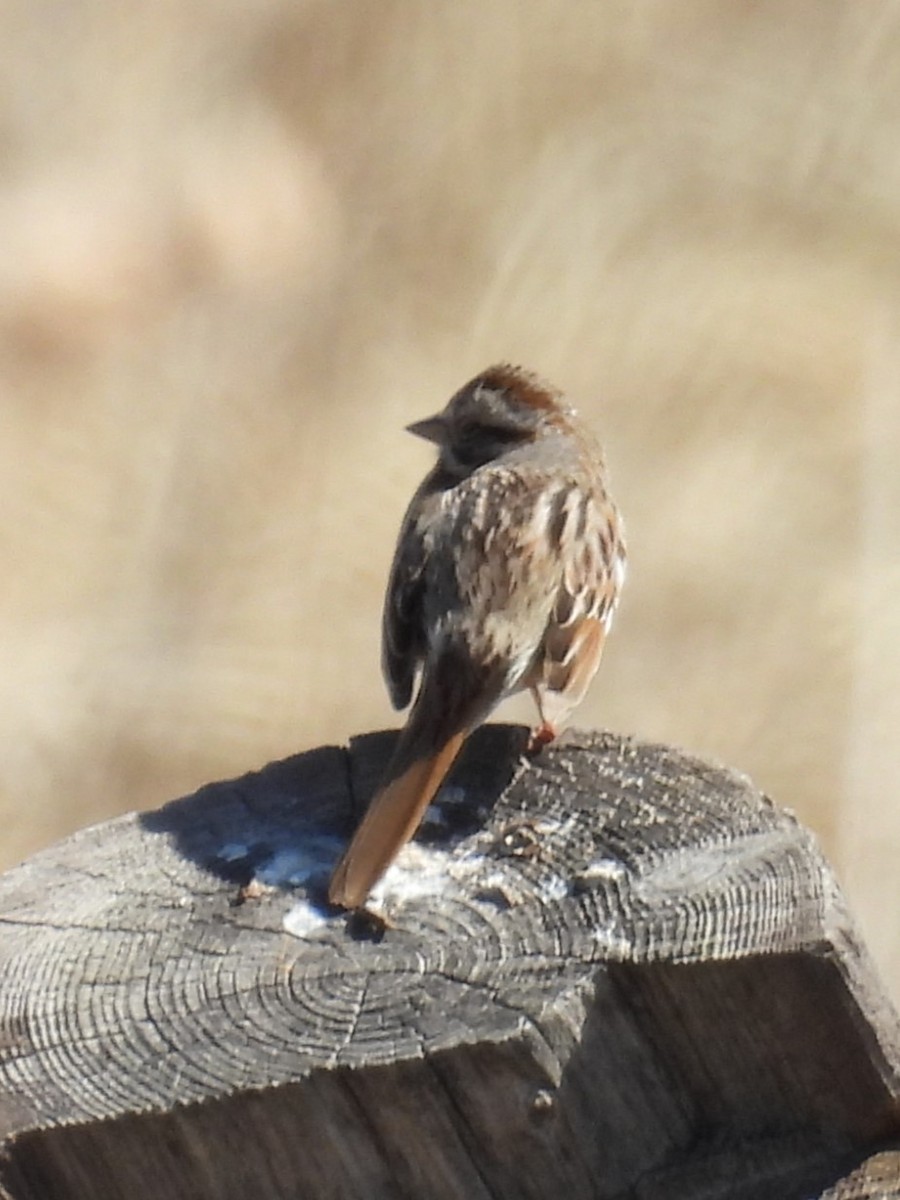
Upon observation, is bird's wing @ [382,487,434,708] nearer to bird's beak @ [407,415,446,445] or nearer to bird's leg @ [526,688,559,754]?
bird's leg @ [526,688,559,754]

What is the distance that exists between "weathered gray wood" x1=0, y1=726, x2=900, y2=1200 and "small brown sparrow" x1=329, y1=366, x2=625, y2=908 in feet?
1.38

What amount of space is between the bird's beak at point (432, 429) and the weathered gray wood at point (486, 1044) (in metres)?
1.66

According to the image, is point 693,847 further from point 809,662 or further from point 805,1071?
point 809,662

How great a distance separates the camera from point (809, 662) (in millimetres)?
5250

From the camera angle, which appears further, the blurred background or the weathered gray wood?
the blurred background

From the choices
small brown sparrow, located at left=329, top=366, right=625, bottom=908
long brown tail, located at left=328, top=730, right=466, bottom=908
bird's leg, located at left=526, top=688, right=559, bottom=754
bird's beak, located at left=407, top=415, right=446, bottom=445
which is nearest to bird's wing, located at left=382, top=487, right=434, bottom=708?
small brown sparrow, located at left=329, top=366, right=625, bottom=908

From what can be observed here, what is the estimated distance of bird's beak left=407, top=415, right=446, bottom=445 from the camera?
4180 millimetres

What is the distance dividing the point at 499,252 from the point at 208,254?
75cm

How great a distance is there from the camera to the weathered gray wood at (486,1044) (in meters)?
2.34

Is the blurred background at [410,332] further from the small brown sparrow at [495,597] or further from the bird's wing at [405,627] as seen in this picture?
the bird's wing at [405,627]

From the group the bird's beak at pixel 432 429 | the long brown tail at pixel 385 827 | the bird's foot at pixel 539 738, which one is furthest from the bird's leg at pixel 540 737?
the bird's beak at pixel 432 429

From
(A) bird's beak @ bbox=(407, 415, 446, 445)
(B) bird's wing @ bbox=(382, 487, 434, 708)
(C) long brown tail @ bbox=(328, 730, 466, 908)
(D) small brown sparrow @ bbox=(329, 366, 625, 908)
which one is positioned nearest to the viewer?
(C) long brown tail @ bbox=(328, 730, 466, 908)

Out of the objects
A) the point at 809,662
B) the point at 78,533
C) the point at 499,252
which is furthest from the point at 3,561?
the point at 809,662

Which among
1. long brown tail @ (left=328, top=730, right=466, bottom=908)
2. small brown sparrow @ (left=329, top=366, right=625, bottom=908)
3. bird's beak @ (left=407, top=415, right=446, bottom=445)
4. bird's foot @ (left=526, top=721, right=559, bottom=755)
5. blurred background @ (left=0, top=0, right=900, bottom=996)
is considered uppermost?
blurred background @ (left=0, top=0, right=900, bottom=996)
